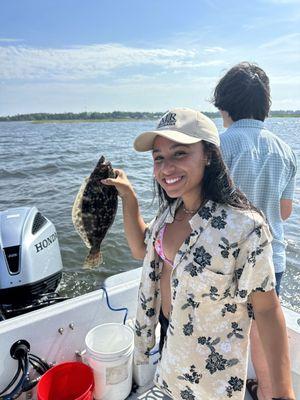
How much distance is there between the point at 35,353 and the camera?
9.89 ft

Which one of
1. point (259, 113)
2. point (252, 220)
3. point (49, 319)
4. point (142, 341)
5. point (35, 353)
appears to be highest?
point (259, 113)

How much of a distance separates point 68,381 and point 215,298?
180 cm

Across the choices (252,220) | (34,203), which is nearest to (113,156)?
(34,203)

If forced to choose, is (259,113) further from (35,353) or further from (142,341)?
(35,353)

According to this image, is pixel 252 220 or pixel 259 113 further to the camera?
pixel 259 113

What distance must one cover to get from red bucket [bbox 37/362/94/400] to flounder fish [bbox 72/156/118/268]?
3.67ft

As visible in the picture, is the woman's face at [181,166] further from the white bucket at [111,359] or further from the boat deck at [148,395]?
the boat deck at [148,395]

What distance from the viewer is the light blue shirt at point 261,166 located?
2691mm

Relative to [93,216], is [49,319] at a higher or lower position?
lower

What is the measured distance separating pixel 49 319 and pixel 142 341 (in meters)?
1.07

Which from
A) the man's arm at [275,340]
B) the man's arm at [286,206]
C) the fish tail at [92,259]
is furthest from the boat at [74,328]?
the man's arm at [275,340]

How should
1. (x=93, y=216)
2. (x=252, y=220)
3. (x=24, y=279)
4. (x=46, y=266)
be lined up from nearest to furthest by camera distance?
(x=252, y=220) → (x=93, y=216) → (x=24, y=279) → (x=46, y=266)

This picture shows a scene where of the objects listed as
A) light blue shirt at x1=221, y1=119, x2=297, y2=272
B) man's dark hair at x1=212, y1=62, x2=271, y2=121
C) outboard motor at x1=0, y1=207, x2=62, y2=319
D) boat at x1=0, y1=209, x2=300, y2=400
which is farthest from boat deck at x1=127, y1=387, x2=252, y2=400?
man's dark hair at x1=212, y1=62, x2=271, y2=121

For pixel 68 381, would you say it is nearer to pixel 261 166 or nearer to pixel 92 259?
pixel 92 259
